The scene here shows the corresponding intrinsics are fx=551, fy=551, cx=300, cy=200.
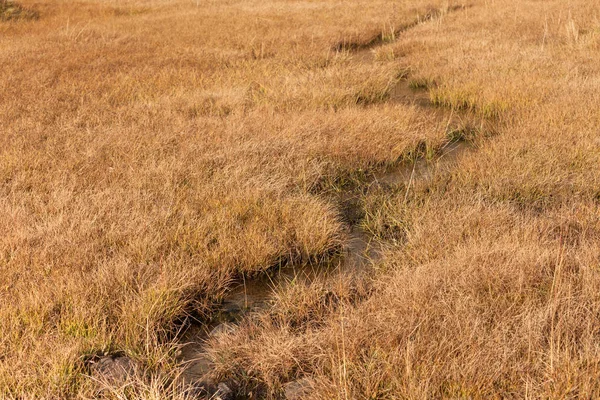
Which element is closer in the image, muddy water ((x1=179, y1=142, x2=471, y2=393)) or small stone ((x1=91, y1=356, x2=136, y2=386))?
small stone ((x1=91, y1=356, x2=136, y2=386))

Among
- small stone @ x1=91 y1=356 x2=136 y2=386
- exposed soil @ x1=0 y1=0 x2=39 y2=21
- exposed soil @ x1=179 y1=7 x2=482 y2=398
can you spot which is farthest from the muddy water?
exposed soil @ x1=0 y1=0 x2=39 y2=21

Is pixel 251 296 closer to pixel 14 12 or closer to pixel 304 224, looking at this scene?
pixel 304 224

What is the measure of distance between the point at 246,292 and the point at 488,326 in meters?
1.65

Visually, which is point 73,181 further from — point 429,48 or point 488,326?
point 429,48

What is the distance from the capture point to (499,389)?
2.37m

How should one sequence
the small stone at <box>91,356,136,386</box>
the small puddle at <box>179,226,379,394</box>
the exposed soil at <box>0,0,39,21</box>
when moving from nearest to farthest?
the small stone at <box>91,356,136,386</box>
the small puddle at <box>179,226,379,394</box>
the exposed soil at <box>0,0,39,21</box>

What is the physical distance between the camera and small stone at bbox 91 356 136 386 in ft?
8.43

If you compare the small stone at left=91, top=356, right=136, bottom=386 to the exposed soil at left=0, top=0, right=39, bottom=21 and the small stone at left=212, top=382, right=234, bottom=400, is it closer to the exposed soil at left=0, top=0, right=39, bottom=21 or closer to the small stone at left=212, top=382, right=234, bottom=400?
the small stone at left=212, top=382, right=234, bottom=400

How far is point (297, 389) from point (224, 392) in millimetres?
360

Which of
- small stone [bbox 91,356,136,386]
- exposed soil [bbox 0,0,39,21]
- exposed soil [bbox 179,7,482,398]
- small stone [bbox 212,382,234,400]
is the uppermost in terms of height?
exposed soil [bbox 0,0,39,21]

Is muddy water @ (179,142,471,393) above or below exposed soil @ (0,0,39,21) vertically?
below

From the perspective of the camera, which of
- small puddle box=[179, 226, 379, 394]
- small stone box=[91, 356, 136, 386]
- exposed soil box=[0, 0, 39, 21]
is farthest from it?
exposed soil box=[0, 0, 39, 21]

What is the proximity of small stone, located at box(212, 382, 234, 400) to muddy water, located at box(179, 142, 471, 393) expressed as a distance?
66 mm

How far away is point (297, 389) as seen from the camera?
2.65m
